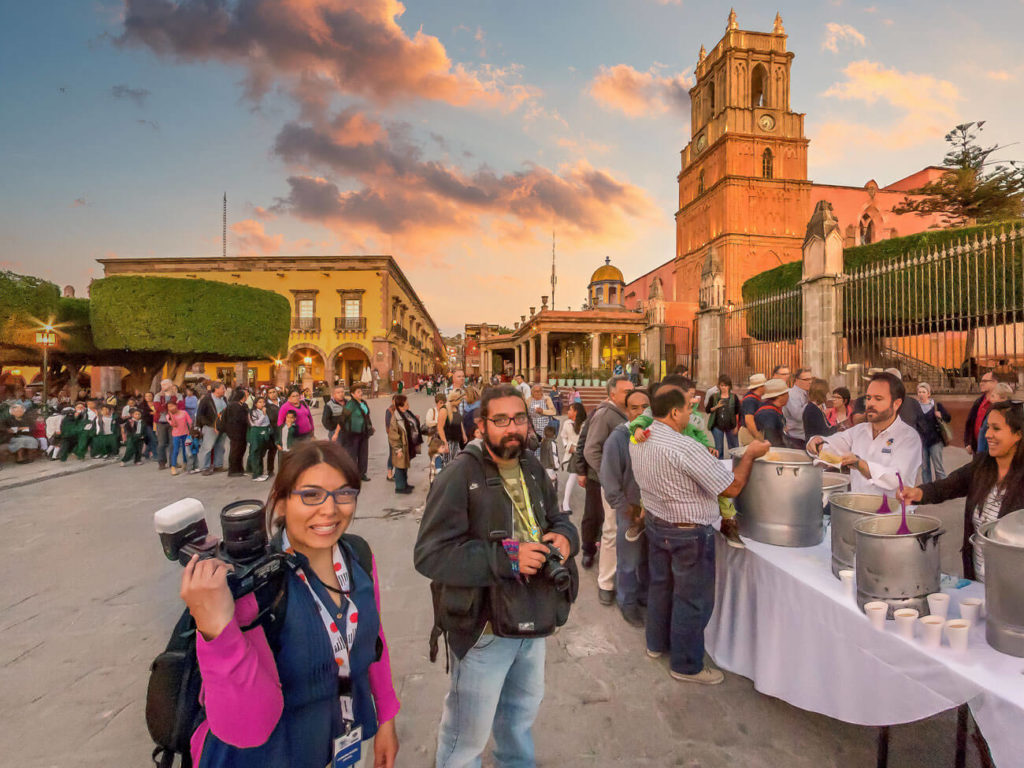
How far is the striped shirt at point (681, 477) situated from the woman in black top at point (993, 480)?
0.95 m

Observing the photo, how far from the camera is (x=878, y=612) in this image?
215 centimetres

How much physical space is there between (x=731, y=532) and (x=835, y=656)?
922 millimetres

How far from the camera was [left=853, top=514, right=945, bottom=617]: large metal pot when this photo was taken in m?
2.15

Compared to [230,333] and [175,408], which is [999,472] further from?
[230,333]

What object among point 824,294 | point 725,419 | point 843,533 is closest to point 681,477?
point 843,533

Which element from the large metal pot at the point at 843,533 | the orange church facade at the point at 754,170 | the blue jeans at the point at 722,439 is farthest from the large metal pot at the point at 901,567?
the orange church facade at the point at 754,170

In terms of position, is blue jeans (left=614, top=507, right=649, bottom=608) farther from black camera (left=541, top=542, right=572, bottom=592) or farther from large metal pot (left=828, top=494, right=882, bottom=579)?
black camera (left=541, top=542, right=572, bottom=592)

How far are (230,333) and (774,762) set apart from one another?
2829 centimetres

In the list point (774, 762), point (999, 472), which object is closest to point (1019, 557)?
point (999, 472)

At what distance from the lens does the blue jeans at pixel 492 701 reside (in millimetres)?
2014

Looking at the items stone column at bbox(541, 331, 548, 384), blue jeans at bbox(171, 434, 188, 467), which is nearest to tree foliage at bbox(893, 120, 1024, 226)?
stone column at bbox(541, 331, 548, 384)

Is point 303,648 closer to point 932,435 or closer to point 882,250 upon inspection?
point 932,435

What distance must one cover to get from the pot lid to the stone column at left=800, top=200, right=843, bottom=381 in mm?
10405

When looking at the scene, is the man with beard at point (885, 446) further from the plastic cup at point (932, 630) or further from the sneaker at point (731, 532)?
the plastic cup at point (932, 630)
